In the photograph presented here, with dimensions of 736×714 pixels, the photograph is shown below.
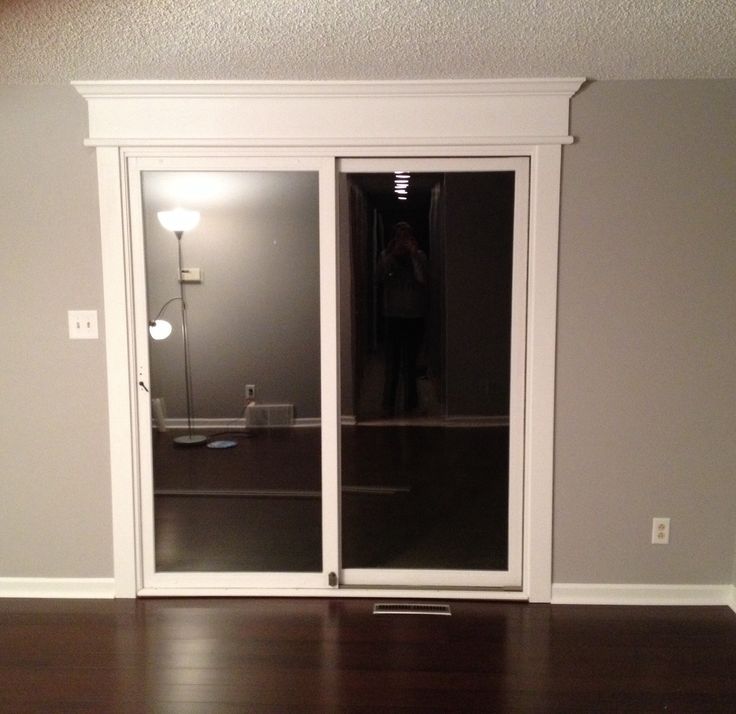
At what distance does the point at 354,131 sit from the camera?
2.47 meters

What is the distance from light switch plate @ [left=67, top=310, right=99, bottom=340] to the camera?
2.58 meters

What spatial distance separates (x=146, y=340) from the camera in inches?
103

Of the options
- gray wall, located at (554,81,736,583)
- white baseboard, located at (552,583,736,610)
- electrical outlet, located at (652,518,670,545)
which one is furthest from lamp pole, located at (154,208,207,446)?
electrical outlet, located at (652,518,670,545)

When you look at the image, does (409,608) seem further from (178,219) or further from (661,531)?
(178,219)

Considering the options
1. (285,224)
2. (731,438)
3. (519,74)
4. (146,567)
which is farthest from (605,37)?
(146,567)

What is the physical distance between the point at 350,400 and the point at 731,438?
1828mm

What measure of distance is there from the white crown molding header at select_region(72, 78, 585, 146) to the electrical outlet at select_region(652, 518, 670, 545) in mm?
1624

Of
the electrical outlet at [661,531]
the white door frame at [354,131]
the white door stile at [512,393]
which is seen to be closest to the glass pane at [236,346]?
the white door frame at [354,131]

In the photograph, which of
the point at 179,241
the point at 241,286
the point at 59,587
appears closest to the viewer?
the point at 59,587

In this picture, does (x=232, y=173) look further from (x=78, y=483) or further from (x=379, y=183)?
(x=78, y=483)

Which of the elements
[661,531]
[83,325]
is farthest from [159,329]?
[661,531]

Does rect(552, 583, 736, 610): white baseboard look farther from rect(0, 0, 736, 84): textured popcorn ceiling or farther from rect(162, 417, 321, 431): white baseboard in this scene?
rect(0, 0, 736, 84): textured popcorn ceiling

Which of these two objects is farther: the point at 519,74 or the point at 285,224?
the point at 285,224

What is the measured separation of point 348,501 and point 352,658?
4.77 feet
